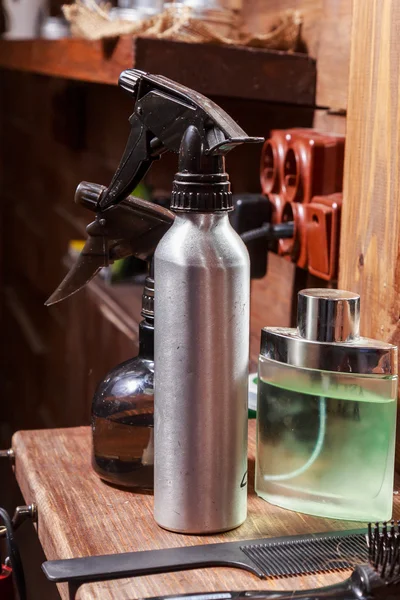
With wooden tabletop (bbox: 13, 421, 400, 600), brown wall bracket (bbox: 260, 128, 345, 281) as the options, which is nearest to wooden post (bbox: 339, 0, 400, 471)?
brown wall bracket (bbox: 260, 128, 345, 281)

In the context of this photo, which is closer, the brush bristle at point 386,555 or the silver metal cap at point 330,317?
the brush bristle at point 386,555

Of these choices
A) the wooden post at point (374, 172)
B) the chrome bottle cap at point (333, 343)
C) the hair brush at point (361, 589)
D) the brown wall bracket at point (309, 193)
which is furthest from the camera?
the brown wall bracket at point (309, 193)

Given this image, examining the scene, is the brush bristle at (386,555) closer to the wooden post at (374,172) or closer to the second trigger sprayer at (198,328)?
the second trigger sprayer at (198,328)

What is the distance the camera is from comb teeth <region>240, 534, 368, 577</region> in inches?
23.7

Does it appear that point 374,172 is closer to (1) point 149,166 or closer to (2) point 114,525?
(1) point 149,166

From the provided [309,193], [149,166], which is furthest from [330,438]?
[309,193]

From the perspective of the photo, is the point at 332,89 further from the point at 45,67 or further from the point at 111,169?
the point at 111,169

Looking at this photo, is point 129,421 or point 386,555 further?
point 129,421

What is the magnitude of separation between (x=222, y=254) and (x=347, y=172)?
1.09ft

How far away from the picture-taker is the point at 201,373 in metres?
0.63

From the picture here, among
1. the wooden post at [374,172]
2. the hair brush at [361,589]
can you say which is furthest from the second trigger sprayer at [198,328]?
the wooden post at [374,172]

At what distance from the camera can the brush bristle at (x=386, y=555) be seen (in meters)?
0.55

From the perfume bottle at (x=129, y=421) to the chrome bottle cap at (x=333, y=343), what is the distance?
14 centimetres

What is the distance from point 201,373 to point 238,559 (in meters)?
0.14
